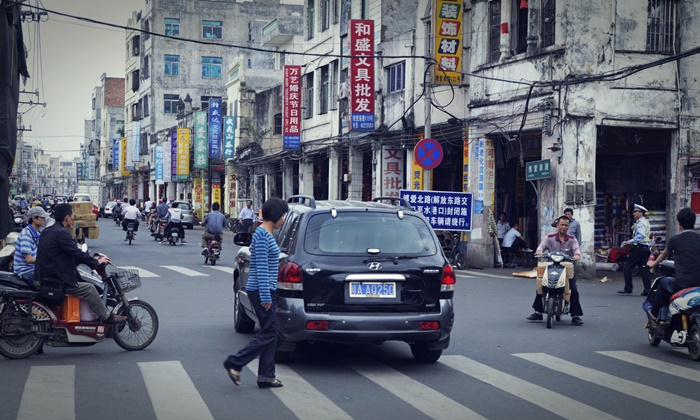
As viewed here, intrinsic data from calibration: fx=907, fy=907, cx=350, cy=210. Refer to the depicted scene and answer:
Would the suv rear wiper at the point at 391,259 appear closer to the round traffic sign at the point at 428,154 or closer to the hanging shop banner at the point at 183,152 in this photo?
the round traffic sign at the point at 428,154

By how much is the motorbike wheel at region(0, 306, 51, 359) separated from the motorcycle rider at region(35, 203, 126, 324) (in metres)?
0.37

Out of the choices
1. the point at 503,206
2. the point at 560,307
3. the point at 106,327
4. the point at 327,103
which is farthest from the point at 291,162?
the point at 106,327

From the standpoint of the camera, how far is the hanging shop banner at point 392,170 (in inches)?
1316

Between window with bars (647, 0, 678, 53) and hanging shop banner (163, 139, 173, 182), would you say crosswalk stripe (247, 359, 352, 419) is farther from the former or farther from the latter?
hanging shop banner (163, 139, 173, 182)

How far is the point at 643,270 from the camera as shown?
18.0 meters

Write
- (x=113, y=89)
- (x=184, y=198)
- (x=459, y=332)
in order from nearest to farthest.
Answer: (x=459, y=332) < (x=184, y=198) < (x=113, y=89)

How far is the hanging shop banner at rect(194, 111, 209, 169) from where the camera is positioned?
191 ft

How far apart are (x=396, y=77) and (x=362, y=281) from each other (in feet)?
79.1

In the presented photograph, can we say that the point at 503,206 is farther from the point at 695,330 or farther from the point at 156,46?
the point at 156,46

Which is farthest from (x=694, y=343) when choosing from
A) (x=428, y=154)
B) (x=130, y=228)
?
(x=130, y=228)

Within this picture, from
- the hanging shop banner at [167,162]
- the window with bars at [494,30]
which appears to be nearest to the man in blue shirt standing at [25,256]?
the window with bars at [494,30]

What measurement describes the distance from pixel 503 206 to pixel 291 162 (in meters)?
19.2

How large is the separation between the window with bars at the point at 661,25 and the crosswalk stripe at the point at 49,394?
61.8ft

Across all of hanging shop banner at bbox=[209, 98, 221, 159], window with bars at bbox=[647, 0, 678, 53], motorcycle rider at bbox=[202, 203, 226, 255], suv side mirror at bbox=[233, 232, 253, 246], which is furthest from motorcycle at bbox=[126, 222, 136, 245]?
suv side mirror at bbox=[233, 232, 253, 246]
